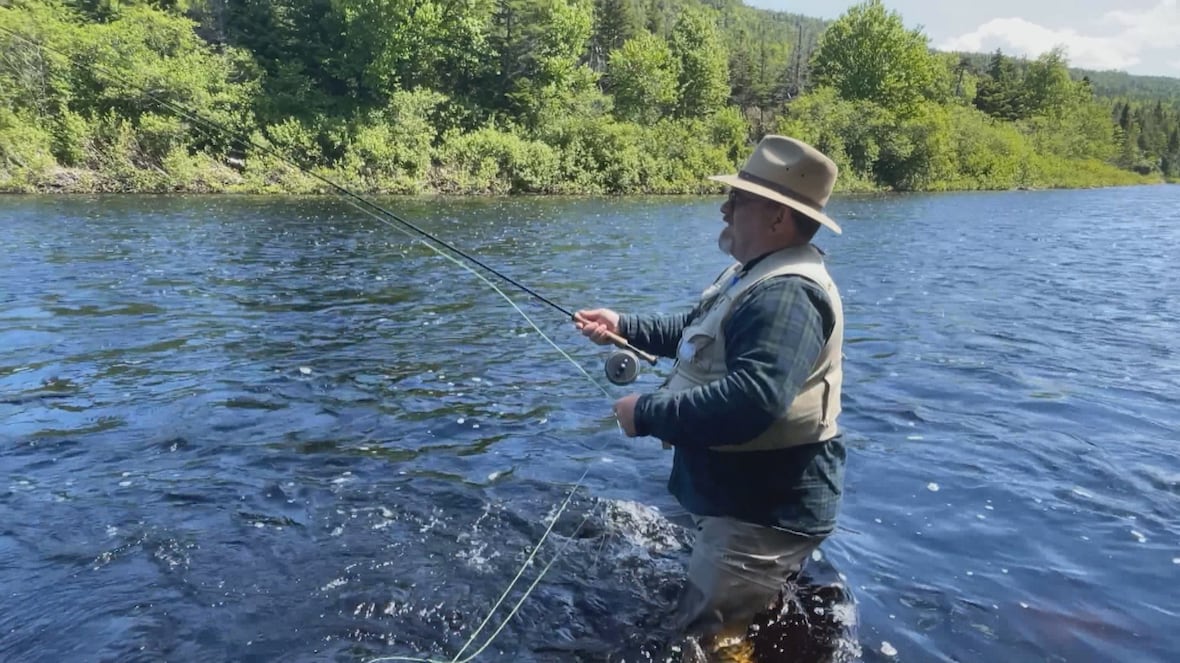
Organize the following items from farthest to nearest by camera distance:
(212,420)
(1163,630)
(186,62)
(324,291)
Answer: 1. (186,62)
2. (324,291)
3. (212,420)
4. (1163,630)

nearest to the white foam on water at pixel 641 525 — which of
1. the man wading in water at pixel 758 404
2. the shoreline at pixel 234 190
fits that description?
the man wading in water at pixel 758 404

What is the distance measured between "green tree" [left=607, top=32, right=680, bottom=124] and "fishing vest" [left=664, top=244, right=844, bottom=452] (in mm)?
61293

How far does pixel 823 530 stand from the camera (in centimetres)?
376

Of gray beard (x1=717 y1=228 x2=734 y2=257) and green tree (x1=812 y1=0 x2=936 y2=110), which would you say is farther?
green tree (x1=812 y1=0 x2=936 y2=110)

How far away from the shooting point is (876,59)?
256 feet

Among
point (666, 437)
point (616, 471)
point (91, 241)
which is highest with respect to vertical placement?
point (666, 437)

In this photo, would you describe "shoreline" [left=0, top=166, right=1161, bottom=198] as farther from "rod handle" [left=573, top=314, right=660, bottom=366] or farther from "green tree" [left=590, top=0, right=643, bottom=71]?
"green tree" [left=590, top=0, right=643, bottom=71]

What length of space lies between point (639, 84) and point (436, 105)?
18940mm

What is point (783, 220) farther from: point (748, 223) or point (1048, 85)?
point (1048, 85)

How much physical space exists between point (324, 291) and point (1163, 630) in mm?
13075

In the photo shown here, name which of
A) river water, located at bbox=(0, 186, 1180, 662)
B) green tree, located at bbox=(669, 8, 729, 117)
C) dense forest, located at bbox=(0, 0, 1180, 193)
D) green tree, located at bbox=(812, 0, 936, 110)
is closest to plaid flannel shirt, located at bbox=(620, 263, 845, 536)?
river water, located at bbox=(0, 186, 1180, 662)

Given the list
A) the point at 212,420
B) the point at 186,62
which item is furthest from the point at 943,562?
the point at 186,62

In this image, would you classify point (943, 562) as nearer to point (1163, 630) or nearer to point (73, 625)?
point (1163, 630)

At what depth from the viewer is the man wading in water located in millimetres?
3205
